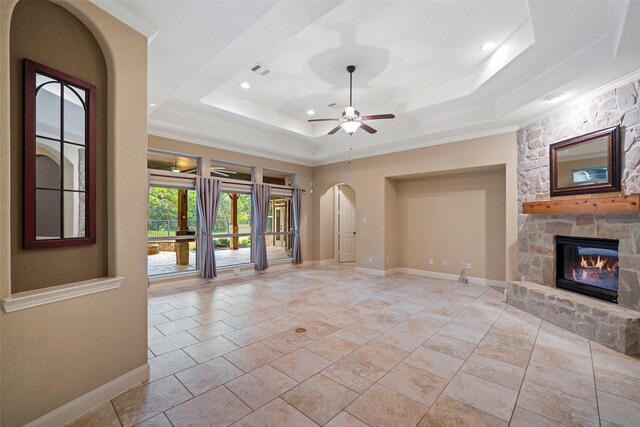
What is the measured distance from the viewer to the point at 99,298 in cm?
216

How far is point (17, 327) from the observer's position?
5.74 feet

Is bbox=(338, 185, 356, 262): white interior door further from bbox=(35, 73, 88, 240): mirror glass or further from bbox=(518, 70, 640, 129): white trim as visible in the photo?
Result: bbox=(35, 73, 88, 240): mirror glass

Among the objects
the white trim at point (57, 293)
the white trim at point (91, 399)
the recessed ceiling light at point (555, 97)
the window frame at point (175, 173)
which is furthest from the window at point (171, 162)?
the recessed ceiling light at point (555, 97)

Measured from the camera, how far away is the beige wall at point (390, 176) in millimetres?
5055

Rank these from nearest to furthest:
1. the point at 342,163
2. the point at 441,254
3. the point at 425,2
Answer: the point at 425,2, the point at 441,254, the point at 342,163

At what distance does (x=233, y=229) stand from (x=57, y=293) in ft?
17.5

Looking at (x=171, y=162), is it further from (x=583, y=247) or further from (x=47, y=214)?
(x=583, y=247)

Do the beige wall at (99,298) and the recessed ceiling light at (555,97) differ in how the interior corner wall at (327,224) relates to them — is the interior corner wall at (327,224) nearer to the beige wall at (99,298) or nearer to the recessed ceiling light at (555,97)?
the recessed ceiling light at (555,97)

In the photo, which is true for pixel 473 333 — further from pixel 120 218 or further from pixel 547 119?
pixel 120 218

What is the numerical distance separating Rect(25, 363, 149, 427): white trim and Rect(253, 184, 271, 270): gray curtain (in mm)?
4449

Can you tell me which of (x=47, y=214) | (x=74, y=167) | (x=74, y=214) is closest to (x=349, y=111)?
(x=74, y=167)

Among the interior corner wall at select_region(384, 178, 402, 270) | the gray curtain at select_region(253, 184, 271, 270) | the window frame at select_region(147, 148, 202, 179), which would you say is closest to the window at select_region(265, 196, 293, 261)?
the gray curtain at select_region(253, 184, 271, 270)

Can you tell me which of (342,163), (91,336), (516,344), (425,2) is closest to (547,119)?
(425,2)

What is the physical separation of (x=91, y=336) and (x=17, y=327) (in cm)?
45
